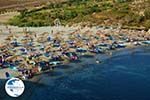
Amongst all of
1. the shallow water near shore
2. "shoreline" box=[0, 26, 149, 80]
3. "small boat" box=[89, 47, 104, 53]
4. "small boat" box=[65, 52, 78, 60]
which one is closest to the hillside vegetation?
"shoreline" box=[0, 26, 149, 80]

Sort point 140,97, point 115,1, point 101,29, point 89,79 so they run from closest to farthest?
1. point 140,97
2. point 89,79
3. point 101,29
4. point 115,1

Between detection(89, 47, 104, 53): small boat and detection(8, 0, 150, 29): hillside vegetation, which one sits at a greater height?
detection(8, 0, 150, 29): hillside vegetation

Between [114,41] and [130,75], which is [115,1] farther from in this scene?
[130,75]

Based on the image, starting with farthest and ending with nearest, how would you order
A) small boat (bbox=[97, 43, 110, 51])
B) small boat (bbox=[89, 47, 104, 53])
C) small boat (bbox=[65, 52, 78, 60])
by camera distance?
1. small boat (bbox=[97, 43, 110, 51])
2. small boat (bbox=[89, 47, 104, 53])
3. small boat (bbox=[65, 52, 78, 60])

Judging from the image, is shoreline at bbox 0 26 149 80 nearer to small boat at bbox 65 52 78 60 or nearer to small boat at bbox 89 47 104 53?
small boat at bbox 89 47 104 53

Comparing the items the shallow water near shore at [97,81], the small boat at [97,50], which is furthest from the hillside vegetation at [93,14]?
the shallow water near shore at [97,81]

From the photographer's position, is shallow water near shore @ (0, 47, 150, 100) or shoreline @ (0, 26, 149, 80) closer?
shallow water near shore @ (0, 47, 150, 100)

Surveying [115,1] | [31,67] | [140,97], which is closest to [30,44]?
[31,67]
